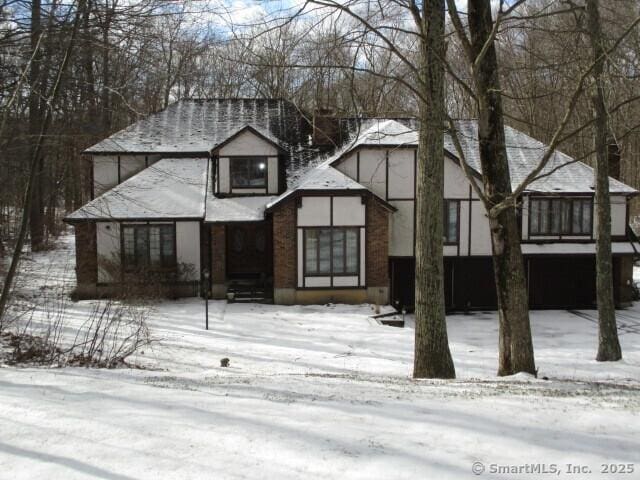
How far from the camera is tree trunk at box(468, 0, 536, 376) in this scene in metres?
9.27

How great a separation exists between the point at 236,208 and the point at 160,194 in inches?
113

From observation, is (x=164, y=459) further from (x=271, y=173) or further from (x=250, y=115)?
(x=250, y=115)

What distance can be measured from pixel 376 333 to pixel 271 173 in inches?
304

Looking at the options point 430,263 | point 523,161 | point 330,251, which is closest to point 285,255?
point 330,251

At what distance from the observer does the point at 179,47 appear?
8.02 meters

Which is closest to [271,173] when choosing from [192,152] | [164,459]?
[192,152]

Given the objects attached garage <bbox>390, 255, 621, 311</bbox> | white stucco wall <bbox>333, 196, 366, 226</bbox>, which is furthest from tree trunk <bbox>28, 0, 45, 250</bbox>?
attached garage <bbox>390, 255, 621, 311</bbox>

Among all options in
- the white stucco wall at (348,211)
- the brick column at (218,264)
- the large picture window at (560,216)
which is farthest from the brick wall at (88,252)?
the large picture window at (560,216)

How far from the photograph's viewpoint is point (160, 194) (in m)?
20.3

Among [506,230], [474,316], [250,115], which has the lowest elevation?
[474,316]

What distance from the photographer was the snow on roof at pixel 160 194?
1923 centimetres

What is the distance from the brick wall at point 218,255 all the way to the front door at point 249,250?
1.30 metres

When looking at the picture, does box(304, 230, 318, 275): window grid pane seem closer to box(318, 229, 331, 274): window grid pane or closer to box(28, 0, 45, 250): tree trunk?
box(318, 229, 331, 274): window grid pane

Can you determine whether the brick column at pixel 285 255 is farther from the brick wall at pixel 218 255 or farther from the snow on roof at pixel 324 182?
the brick wall at pixel 218 255
